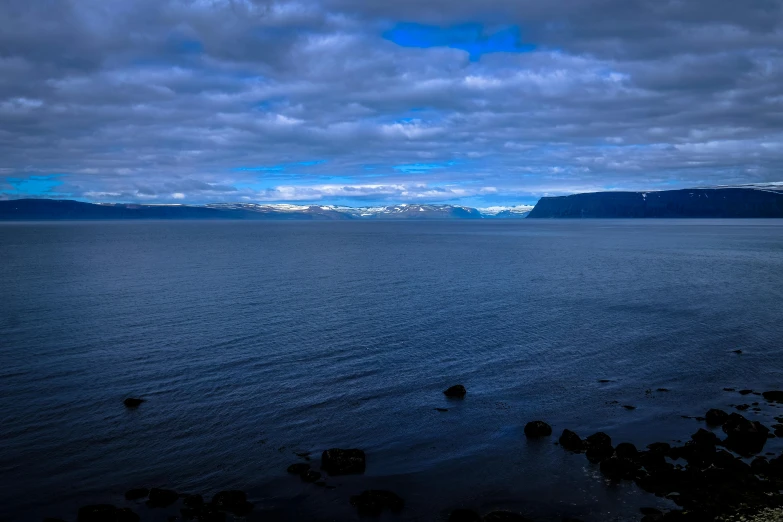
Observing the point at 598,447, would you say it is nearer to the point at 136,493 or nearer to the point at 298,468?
the point at 298,468

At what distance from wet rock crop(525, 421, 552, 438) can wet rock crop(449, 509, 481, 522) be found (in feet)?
23.1

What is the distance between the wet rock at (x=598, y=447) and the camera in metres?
22.8

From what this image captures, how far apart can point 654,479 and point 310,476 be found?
1250 centimetres

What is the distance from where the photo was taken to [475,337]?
4241cm

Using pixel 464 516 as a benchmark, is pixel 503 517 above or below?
above

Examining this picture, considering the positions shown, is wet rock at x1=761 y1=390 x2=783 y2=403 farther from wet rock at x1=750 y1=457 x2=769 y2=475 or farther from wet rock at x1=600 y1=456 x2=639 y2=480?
wet rock at x1=600 y1=456 x2=639 y2=480

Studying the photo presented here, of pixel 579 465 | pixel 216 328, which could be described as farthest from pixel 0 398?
pixel 579 465

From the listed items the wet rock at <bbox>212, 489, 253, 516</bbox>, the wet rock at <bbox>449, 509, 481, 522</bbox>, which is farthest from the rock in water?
the wet rock at <bbox>212, 489, 253, 516</bbox>

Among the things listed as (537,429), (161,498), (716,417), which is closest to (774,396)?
(716,417)

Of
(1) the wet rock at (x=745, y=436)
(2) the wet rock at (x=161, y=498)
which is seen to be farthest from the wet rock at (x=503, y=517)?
(1) the wet rock at (x=745, y=436)

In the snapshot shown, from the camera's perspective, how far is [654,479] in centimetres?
2075

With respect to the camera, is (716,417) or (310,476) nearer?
(310,476)

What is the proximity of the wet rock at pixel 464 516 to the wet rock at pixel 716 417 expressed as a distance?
45.4 feet

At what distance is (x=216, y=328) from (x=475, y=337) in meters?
19.8
